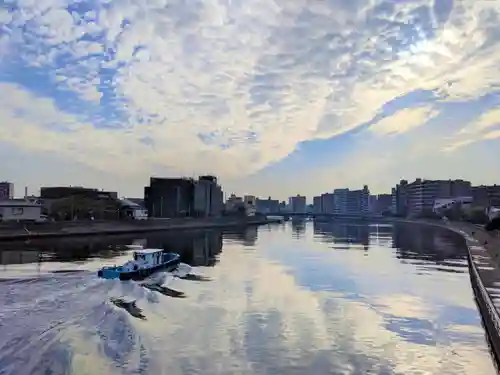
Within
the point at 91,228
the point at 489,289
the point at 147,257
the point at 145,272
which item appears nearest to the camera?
the point at 489,289

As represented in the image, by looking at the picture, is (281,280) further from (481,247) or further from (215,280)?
(481,247)

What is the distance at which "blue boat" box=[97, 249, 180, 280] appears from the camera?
29734 mm

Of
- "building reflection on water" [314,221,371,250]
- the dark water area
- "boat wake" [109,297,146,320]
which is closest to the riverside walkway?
the dark water area

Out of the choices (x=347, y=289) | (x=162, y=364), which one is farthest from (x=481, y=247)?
(x=162, y=364)

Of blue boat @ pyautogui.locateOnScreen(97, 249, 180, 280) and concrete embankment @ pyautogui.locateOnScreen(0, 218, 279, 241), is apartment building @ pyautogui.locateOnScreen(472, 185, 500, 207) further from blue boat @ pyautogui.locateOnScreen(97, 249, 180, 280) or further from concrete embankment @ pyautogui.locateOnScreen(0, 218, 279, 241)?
blue boat @ pyautogui.locateOnScreen(97, 249, 180, 280)

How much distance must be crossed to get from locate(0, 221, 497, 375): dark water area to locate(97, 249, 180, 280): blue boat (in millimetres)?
967

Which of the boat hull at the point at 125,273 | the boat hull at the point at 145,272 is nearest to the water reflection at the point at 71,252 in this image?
the boat hull at the point at 145,272

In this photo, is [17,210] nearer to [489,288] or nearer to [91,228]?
[91,228]

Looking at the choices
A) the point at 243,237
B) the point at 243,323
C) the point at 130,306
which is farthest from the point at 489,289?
the point at 243,237

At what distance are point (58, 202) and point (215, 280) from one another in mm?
66801

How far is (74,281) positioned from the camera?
28109 millimetres

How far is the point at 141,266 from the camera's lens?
32188 millimetres

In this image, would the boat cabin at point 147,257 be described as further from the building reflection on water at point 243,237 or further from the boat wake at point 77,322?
the building reflection on water at point 243,237

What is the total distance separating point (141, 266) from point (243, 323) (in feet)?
45.7
